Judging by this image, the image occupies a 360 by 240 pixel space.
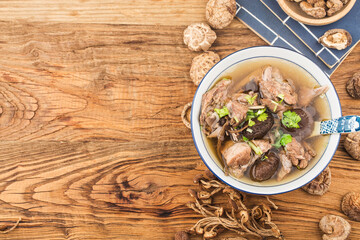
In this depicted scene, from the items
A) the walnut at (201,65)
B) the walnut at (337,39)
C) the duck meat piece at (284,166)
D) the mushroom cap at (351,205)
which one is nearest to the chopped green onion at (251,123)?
the duck meat piece at (284,166)

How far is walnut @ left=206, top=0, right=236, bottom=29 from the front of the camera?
177 centimetres

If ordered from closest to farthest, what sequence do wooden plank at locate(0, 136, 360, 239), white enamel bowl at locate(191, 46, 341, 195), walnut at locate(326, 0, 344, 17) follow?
white enamel bowl at locate(191, 46, 341, 195) < walnut at locate(326, 0, 344, 17) < wooden plank at locate(0, 136, 360, 239)

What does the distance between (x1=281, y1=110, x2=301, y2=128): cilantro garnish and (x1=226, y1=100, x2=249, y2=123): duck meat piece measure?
0.21m

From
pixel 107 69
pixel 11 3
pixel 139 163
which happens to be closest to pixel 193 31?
pixel 107 69

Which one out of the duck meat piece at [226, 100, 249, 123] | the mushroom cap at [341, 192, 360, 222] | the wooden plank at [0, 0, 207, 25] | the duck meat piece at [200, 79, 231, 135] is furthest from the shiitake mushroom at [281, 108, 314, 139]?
the wooden plank at [0, 0, 207, 25]

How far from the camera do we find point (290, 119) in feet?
5.32

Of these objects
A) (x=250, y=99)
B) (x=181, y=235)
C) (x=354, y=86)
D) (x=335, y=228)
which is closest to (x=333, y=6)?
(x=354, y=86)

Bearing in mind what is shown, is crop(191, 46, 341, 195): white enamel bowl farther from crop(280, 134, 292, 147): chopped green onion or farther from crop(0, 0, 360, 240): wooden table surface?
crop(0, 0, 360, 240): wooden table surface

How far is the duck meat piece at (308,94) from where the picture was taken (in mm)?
1577

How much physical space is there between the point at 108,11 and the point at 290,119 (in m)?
1.21

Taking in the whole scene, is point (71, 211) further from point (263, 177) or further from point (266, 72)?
point (266, 72)

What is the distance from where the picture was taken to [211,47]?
1901mm

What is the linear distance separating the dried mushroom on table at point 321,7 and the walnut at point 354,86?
0.37 meters

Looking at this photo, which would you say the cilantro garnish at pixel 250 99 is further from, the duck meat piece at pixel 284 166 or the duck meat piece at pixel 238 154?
the duck meat piece at pixel 284 166
